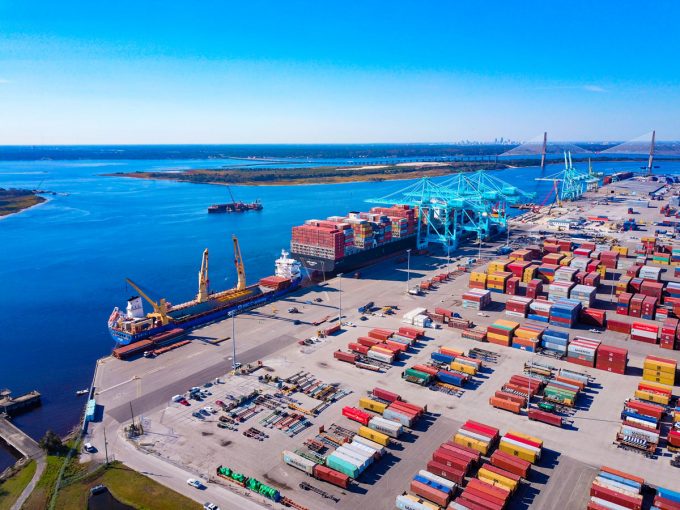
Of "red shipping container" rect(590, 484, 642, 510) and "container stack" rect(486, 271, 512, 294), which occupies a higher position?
"container stack" rect(486, 271, 512, 294)

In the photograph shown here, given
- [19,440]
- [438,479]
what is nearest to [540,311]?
[438,479]

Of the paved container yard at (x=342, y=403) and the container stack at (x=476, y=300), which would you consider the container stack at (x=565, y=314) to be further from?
the container stack at (x=476, y=300)

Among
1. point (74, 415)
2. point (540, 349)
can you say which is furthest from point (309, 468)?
point (540, 349)

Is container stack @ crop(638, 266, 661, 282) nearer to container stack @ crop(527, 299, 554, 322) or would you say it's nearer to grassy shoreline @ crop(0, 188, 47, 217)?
container stack @ crop(527, 299, 554, 322)

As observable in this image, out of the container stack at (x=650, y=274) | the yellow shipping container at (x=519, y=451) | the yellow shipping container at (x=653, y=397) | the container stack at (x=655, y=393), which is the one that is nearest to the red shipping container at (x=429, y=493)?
the yellow shipping container at (x=519, y=451)

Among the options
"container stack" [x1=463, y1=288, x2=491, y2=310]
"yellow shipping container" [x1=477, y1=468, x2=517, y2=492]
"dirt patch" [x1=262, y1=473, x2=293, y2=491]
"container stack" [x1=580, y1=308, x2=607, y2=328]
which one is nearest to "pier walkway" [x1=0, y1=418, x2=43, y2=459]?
"dirt patch" [x1=262, y1=473, x2=293, y2=491]

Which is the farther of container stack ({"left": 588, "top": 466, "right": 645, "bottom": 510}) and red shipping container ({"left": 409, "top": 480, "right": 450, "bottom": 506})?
red shipping container ({"left": 409, "top": 480, "right": 450, "bottom": 506})
